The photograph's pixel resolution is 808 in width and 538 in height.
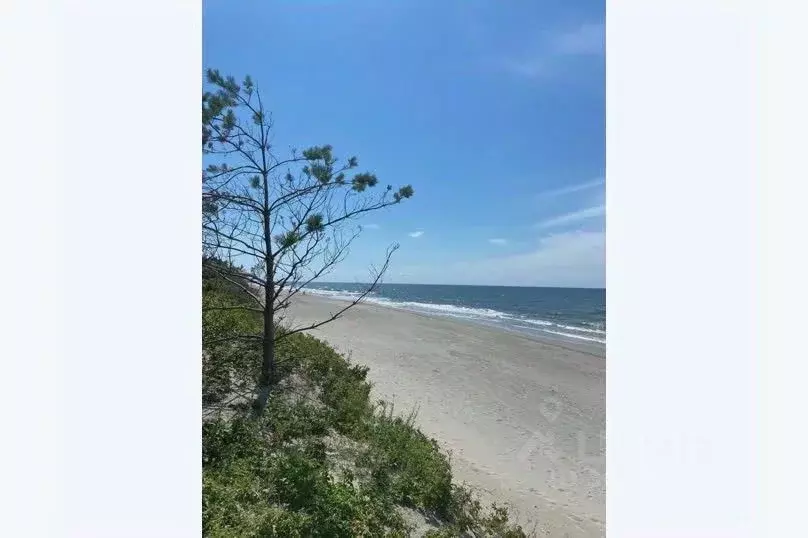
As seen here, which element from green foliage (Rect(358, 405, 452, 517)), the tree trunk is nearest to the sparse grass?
green foliage (Rect(358, 405, 452, 517))

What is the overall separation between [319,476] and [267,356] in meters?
1.93

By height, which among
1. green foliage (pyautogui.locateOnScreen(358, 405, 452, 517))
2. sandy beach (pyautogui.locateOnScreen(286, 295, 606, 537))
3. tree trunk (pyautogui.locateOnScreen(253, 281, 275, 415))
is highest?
tree trunk (pyautogui.locateOnScreen(253, 281, 275, 415))

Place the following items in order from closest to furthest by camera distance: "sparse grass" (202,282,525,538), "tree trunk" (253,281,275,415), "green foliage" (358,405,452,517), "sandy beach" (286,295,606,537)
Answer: "sparse grass" (202,282,525,538) < "green foliage" (358,405,452,517) < "sandy beach" (286,295,606,537) < "tree trunk" (253,281,275,415)

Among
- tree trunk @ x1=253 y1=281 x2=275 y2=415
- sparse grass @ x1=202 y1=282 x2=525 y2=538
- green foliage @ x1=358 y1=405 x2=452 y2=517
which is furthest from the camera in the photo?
tree trunk @ x1=253 y1=281 x2=275 y2=415

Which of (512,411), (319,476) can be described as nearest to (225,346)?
(319,476)

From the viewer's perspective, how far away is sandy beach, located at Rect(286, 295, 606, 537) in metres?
3.96

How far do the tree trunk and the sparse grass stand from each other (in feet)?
0.44

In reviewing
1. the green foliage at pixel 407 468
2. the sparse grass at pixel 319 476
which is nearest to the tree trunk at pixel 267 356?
the sparse grass at pixel 319 476

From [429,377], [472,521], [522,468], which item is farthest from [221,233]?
[429,377]

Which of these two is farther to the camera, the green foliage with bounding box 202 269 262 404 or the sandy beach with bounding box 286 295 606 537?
the green foliage with bounding box 202 269 262 404

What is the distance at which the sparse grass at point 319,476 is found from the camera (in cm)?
249

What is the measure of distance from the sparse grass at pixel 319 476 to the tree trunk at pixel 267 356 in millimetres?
135

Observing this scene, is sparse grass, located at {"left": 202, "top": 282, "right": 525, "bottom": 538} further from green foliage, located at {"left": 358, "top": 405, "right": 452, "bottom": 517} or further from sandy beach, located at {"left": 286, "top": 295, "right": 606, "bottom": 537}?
sandy beach, located at {"left": 286, "top": 295, "right": 606, "bottom": 537}

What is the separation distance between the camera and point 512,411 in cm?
650
